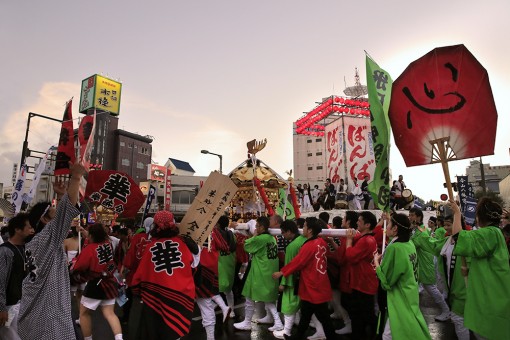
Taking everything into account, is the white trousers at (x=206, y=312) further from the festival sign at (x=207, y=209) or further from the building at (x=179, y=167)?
the building at (x=179, y=167)

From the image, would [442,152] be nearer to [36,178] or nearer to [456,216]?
[456,216]

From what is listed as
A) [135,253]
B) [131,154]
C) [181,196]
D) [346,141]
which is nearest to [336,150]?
A: [346,141]

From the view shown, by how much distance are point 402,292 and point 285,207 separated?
206 inches

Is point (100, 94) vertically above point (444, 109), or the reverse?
point (100, 94)

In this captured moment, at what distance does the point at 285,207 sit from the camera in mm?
9328

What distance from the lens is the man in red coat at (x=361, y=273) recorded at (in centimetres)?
556

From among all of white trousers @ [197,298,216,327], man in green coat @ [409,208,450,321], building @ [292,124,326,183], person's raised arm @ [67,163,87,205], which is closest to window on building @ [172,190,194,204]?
building @ [292,124,326,183]

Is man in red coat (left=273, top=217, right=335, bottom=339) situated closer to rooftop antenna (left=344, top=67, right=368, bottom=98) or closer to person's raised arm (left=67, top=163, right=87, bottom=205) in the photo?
person's raised arm (left=67, top=163, right=87, bottom=205)

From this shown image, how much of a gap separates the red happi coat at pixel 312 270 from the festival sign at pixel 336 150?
81.6 feet

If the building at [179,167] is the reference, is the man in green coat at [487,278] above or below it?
below

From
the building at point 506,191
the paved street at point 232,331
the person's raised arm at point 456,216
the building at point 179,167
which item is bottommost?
the paved street at point 232,331

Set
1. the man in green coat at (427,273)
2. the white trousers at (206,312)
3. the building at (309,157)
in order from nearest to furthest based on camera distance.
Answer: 1. the white trousers at (206,312)
2. the man in green coat at (427,273)
3. the building at (309,157)

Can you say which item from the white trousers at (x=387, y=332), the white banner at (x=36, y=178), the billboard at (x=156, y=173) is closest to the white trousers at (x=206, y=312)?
the white trousers at (x=387, y=332)

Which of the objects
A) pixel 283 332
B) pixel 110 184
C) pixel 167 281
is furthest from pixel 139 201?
pixel 283 332
